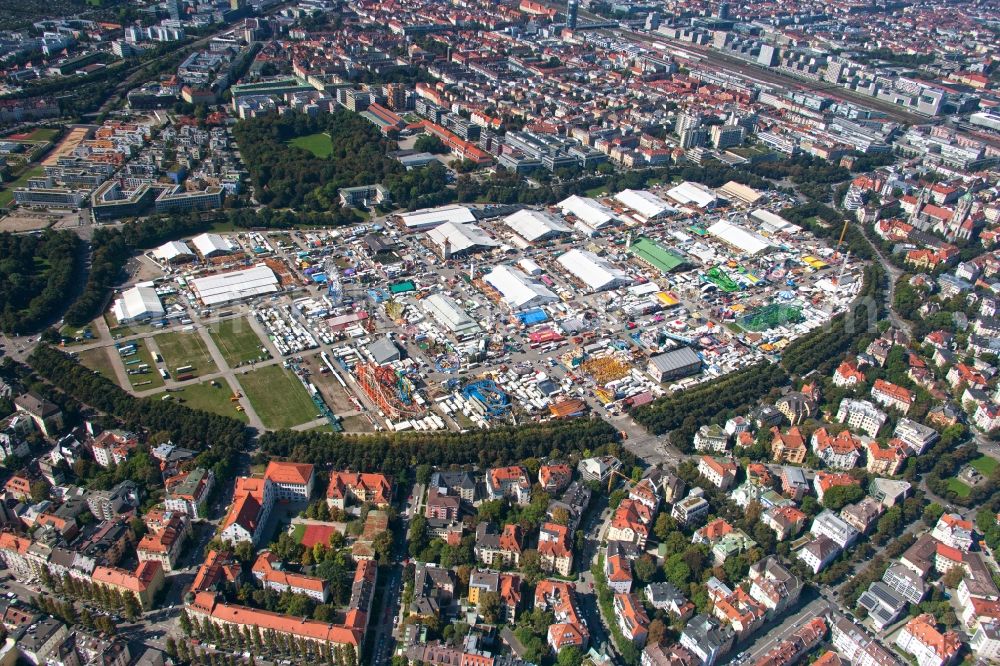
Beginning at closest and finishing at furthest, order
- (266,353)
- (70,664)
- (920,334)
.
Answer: (70,664) < (266,353) < (920,334)

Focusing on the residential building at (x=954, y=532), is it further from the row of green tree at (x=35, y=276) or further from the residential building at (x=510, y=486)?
the row of green tree at (x=35, y=276)

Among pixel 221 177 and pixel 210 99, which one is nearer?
pixel 221 177

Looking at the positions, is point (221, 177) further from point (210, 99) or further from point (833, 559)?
point (833, 559)

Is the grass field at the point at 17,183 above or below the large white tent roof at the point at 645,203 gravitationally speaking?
below

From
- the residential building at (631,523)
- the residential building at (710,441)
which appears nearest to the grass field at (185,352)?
the residential building at (631,523)

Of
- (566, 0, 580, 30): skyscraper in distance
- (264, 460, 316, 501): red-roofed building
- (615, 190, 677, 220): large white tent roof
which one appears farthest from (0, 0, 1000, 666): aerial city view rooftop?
(566, 0, 580, 30): skyscraper in distance

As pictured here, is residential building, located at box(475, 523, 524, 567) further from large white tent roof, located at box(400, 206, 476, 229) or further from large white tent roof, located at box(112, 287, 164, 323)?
large white tent roof, located at box(400, 206, 476, 229)

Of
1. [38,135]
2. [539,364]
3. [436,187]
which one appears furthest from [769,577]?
[38,135]
